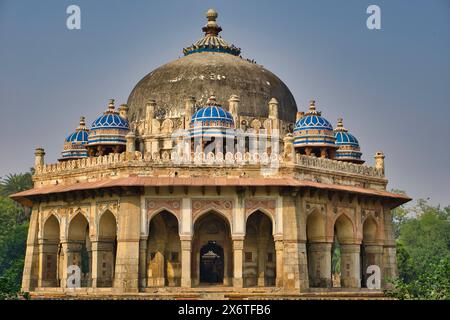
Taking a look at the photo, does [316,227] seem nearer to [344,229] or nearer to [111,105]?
[344,229]

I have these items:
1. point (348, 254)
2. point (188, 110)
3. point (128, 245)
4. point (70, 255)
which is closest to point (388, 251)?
point (348, 254)

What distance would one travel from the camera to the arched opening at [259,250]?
126ft

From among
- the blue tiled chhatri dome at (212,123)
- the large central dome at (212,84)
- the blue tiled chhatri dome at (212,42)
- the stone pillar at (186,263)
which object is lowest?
the stone pillar at (186,263)

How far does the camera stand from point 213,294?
3338 centimetres

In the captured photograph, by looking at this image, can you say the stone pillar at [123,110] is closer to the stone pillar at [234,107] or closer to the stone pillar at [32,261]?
the stone pillar at [234,107]

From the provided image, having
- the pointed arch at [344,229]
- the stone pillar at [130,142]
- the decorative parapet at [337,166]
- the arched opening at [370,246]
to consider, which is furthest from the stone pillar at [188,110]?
the arched opening at [370,246]

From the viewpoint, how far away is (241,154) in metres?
36.1

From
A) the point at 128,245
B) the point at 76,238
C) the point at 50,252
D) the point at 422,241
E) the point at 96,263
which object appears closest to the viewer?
the point at 128,245

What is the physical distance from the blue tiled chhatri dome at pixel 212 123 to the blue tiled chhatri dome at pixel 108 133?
3710 millimetres

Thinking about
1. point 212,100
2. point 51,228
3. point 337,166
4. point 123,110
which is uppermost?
point 123,110

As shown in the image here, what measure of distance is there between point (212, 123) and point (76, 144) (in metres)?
9.57

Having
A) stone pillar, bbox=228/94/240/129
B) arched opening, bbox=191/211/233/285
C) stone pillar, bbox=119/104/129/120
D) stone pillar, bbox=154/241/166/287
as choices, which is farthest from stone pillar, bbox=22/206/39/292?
stone pillar, bbox=228/94/240/129
